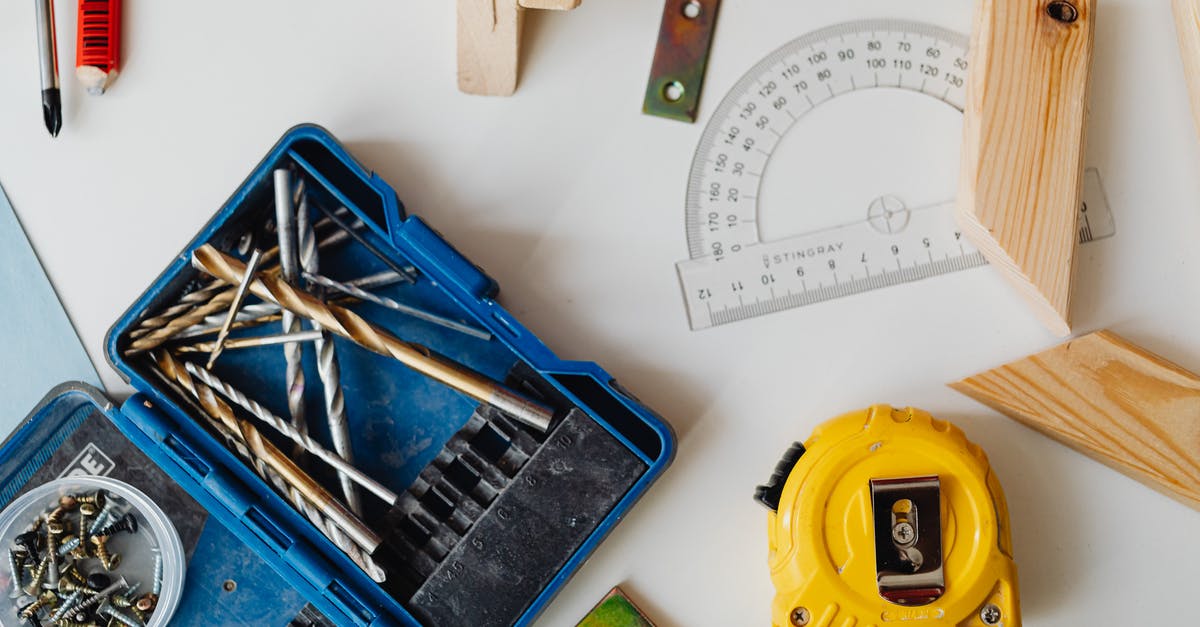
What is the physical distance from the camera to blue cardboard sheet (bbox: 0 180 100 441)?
1.23m

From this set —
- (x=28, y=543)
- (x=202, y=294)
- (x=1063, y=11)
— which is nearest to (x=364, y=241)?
(x=202, y=294)

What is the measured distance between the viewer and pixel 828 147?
1198 mm

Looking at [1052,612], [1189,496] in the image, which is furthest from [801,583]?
[1189,496]

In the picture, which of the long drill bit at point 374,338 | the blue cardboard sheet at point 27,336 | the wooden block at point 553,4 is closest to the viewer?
the wooden block at point 553,4

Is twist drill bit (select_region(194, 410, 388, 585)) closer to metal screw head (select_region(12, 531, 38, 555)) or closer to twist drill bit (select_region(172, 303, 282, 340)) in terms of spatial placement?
twist drill bit (select_region(172, 303, 282, 340))

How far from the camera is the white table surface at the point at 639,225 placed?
1177 millimetres

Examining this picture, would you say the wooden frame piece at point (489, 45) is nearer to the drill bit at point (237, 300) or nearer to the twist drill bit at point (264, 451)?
the drill bit at point (237, 300)

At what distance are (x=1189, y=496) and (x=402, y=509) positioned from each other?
2.77 ft

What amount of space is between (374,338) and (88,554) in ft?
1.44

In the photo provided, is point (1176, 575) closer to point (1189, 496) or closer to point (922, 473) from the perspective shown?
point (1189, 496)

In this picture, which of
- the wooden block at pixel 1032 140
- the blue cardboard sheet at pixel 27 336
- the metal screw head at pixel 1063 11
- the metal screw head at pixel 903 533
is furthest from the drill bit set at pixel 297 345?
the metal screw head at pixel 1063 11

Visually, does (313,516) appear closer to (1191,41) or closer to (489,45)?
(489,45)

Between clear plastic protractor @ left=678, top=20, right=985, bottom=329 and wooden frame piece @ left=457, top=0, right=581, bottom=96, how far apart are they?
239 millimetres

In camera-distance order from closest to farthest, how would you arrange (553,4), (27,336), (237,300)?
(553,4), (237,300), (27,336)
